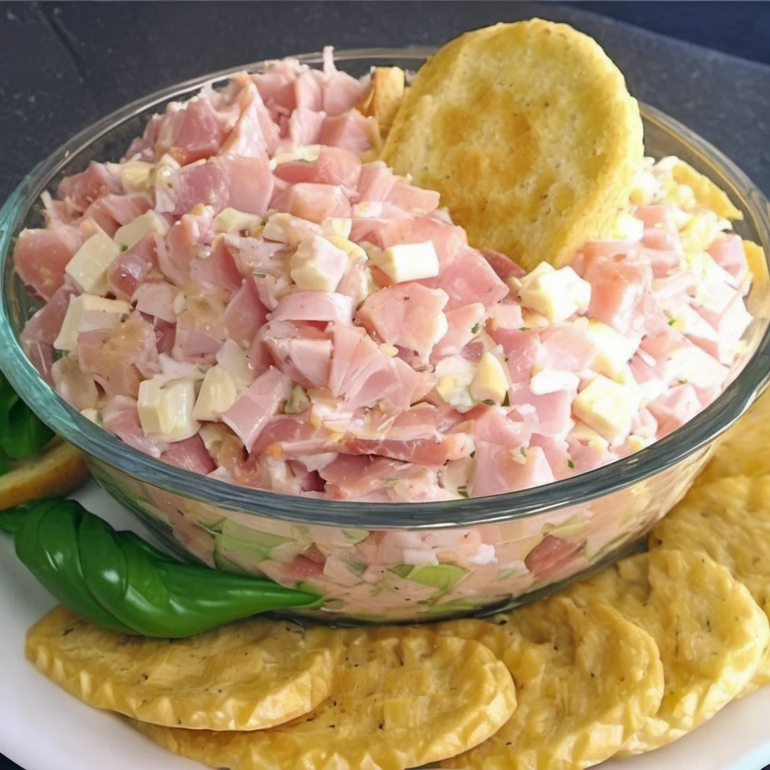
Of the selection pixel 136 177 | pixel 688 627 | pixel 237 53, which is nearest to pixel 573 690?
pixel 688 627

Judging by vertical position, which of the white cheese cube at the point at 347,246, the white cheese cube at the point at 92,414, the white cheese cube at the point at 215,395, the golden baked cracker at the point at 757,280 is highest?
the white cheese cube at the point at 347,246

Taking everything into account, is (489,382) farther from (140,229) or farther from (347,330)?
(140,229)

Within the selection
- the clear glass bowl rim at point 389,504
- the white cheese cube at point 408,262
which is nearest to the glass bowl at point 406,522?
the clear glass bowl rim at point 389,504

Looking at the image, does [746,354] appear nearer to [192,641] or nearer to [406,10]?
[192,641]

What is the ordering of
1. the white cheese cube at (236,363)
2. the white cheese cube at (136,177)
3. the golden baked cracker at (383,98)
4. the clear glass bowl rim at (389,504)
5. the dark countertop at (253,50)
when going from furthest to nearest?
the dark countertop at (253,50) → the golden baked cracker at (383,98) → the white cheese cube at (136,177) → the white cheese cube at (236,363) → the clear glass bowl rim at (389,504)

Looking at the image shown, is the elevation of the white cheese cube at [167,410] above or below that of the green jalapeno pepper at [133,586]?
above

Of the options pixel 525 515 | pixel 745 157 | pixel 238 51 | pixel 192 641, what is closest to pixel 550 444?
pixel 525 515

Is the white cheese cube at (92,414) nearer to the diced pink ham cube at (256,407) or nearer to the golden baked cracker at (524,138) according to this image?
the diced pink ham cube at (256,407)
